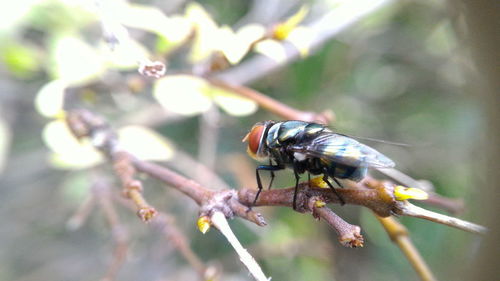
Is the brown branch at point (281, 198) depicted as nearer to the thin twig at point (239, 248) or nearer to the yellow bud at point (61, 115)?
the thin twig at point (239, 248)

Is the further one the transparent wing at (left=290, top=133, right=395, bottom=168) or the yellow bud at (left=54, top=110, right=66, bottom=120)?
the yellow bud at (left=54, top=110, right=66, bottom=120)

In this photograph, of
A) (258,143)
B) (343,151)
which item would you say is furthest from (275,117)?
(343,151)

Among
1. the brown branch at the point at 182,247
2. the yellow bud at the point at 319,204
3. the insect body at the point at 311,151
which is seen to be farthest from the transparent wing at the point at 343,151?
the brown branch at the point at 182,247

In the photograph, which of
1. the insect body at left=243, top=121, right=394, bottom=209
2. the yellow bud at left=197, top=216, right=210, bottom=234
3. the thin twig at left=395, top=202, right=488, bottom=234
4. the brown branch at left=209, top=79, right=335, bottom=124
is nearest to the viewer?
the thin twig at left=395, top=202, right=488, bottom=234

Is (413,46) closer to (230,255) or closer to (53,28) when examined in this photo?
(230,255)

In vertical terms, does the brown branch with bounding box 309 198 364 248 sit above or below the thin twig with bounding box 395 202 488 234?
below

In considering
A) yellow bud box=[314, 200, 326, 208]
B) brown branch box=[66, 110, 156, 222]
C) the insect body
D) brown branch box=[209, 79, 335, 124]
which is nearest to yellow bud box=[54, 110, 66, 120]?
brown branch box=[66, 110, 156, 222]

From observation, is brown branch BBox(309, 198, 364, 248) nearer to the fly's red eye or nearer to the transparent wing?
the transparent wing
